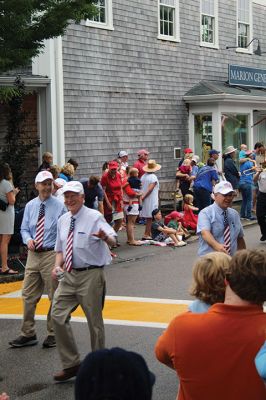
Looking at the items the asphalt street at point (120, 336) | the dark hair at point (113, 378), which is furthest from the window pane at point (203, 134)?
the dark hair at point (113, 378)

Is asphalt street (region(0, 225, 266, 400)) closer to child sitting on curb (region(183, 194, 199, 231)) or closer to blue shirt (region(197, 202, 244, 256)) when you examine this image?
blue shirt (region(197, 202, 244, 256))

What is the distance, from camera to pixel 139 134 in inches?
766

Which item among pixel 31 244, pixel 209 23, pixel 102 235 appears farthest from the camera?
pixel 209 23

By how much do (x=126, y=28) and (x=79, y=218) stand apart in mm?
13187

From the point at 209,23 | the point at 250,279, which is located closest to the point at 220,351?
the point at 250,279

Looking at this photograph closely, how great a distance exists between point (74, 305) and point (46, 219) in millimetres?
1443

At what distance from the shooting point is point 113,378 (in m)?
2.24

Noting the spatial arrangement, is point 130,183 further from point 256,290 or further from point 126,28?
point 256,290

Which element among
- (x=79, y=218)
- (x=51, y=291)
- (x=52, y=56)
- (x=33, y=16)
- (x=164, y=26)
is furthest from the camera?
(x=164, y=26)

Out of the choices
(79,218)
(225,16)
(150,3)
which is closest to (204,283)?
(79,218)

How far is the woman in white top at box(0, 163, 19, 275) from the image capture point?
452 inches

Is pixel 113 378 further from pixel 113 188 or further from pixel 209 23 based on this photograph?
pixel 209 23

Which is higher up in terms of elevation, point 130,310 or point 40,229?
point 40,229

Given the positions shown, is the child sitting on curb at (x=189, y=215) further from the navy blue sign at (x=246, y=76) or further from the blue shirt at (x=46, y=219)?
the blue shirt at (x=46, y=219)
